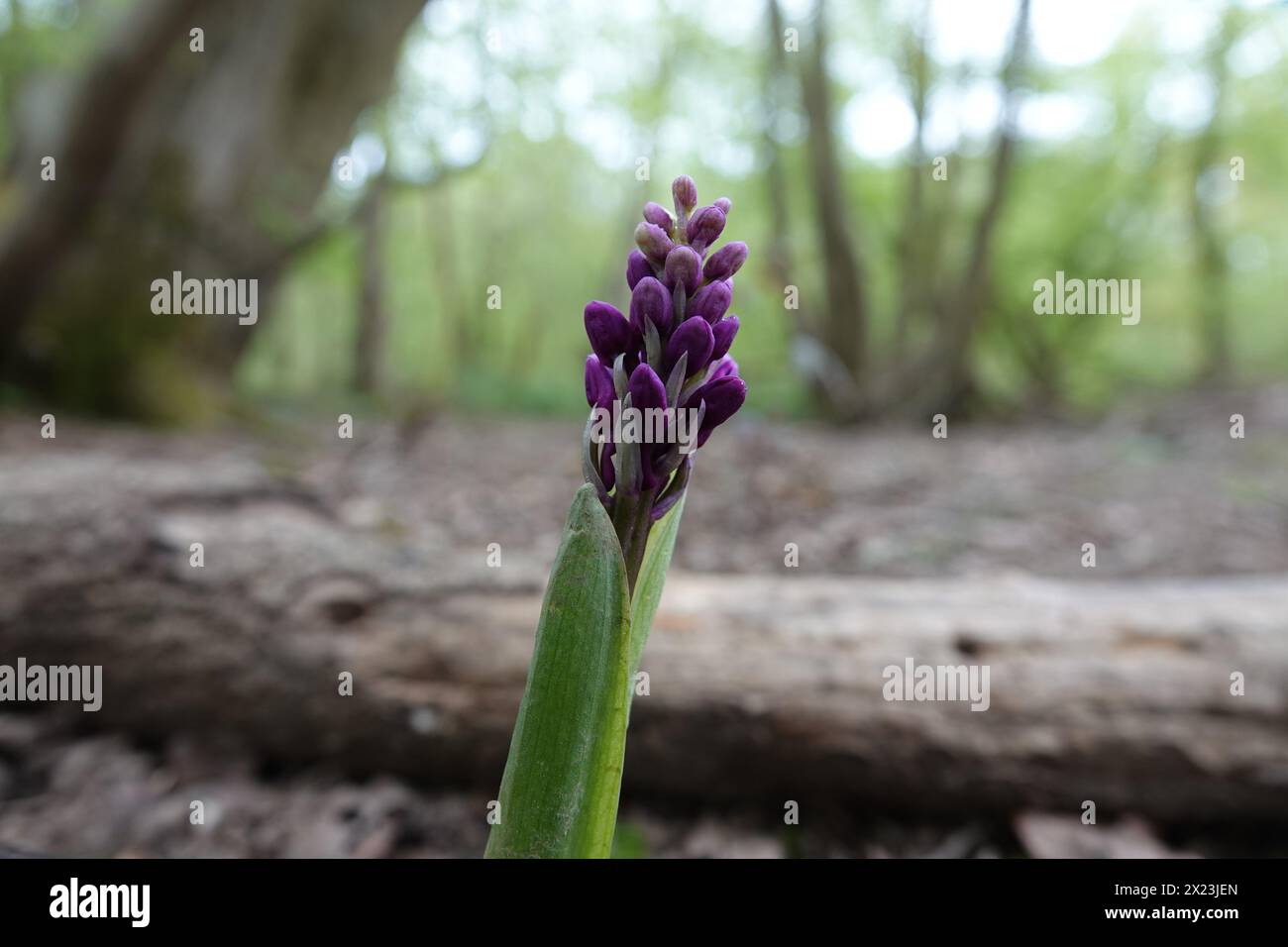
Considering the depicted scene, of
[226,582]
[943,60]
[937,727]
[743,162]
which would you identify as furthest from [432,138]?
[937,727]

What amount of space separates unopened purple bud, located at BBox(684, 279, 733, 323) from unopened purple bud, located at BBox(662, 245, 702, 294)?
2 centimetres

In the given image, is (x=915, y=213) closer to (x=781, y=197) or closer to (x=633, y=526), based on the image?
(x=781, y=197)

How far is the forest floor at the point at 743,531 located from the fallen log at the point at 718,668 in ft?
0.30

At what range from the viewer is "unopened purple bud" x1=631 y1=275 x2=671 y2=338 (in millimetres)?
962

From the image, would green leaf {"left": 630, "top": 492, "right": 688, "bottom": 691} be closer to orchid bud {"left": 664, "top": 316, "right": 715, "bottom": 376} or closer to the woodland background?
orchid bud {"left": 664, "top": 316, "right": 715, "bottom": 376}

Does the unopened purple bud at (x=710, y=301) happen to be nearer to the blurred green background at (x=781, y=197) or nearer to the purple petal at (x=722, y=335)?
the purple petal at (x=722, y=335)

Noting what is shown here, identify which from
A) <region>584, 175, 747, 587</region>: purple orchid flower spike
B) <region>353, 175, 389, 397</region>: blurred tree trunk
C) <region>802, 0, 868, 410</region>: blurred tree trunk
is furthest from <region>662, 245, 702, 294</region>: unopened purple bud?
<region>353, 175, 389, 397</region>: blurred tree trunk

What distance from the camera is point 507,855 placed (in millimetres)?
1000

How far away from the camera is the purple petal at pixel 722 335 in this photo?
3.28 ft

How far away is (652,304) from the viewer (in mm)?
962

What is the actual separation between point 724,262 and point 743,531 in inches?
139

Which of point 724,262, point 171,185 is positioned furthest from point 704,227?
point 171,185

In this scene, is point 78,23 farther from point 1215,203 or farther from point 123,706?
point 1215,203

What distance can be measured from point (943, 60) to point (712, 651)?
475 inches
